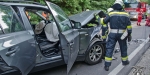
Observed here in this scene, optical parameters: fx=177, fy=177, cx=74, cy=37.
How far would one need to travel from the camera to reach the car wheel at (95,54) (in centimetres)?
445

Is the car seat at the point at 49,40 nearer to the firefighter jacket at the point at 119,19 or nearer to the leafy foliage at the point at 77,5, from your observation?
the firefighter jacket at the point at 119,19

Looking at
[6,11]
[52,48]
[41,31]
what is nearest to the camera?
[6,11]

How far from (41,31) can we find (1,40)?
196cm

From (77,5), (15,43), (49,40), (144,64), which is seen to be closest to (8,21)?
(15,43)

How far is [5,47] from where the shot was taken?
2.54 metres

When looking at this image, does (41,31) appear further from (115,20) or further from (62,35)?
(115,20)

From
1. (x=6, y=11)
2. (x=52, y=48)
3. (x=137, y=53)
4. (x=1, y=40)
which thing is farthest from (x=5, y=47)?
(x=137, y=53)

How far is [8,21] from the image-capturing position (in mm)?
2949

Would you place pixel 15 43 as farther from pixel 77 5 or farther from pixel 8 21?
pixel 77 5

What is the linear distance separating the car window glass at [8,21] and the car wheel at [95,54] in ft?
6.41

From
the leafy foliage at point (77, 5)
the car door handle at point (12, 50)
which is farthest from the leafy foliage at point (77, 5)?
the car door handle at point (12, 50)

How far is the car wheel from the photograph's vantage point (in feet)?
14.6

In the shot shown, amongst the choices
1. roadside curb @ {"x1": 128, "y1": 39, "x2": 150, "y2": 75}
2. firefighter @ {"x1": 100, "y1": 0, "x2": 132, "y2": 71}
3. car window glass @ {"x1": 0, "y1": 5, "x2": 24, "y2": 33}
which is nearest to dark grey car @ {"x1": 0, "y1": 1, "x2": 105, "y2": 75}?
car window glass @ {"x1": 0, "y1": 5, "x2": 24, "y2": 33}

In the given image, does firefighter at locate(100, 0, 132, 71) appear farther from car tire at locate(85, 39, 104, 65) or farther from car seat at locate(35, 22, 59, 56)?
car seat at locate(35, 22, 59, 56)
